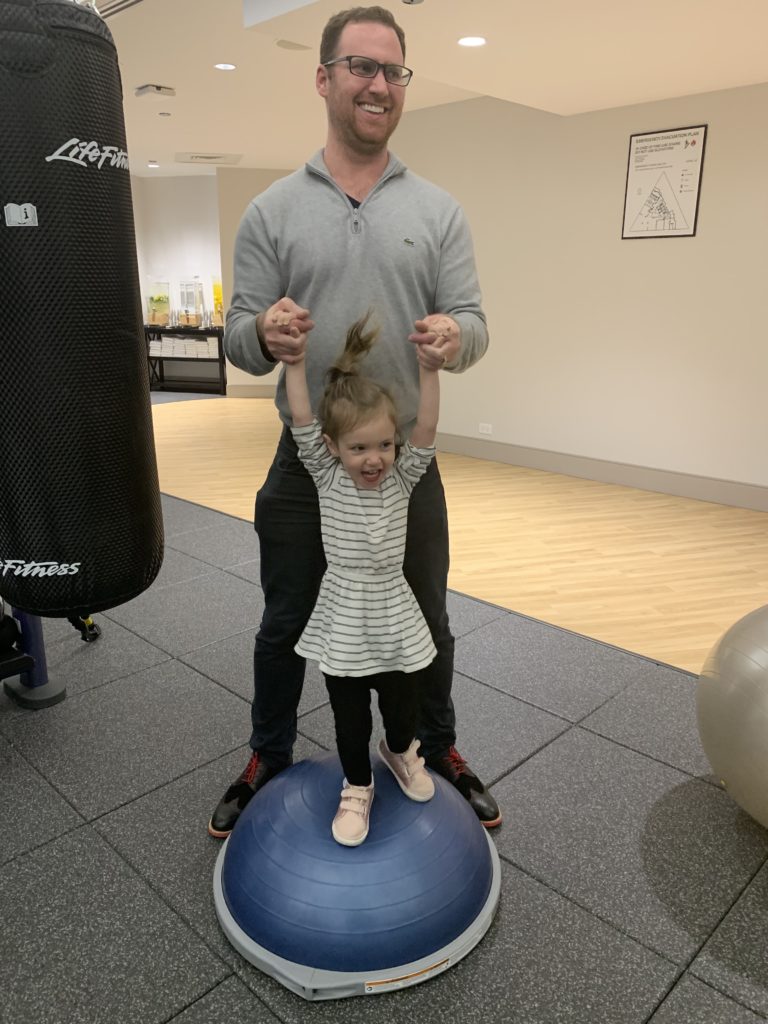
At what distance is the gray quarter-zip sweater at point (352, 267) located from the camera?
148 centimetres

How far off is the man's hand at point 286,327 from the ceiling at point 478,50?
Answer: 8.28ft

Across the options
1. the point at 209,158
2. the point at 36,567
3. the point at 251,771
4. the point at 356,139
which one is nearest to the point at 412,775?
the point at 251,771

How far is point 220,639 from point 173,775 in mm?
844

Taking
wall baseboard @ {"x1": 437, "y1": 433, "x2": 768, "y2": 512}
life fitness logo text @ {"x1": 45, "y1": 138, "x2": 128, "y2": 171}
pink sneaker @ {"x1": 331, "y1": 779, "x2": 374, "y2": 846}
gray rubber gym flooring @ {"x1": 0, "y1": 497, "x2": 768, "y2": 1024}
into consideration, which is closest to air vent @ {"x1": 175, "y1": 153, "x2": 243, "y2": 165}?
wall baseboard @ {"x1": 437, "y1": 433, "x2": 768, "y2": 512}

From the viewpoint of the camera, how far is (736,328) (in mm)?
4449

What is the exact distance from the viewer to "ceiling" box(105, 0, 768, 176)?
10.4 feet

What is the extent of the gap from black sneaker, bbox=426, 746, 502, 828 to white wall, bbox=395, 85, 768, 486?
345 centimetres

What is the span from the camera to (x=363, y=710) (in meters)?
1.48

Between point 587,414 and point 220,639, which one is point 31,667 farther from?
point 587,414

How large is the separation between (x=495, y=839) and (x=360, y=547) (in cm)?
85

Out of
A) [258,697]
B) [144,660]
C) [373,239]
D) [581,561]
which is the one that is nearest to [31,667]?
[144,660]

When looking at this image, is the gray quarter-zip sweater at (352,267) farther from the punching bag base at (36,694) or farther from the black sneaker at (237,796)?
the punching bag base at (36,694)

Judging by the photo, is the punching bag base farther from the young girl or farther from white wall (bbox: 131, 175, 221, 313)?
white wall (bbox: 131, 175, 221, 313)

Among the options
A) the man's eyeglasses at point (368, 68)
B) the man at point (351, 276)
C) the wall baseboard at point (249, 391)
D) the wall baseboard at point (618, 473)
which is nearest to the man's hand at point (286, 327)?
the man at point (351, 276)
